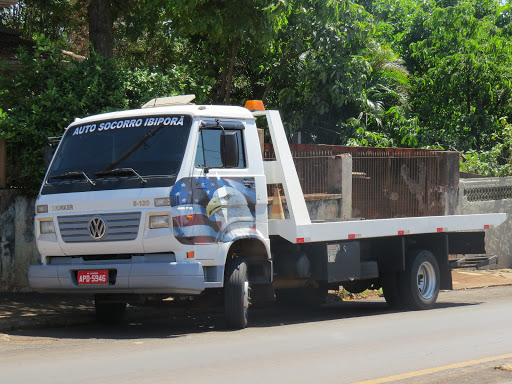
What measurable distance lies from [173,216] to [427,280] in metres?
5.39

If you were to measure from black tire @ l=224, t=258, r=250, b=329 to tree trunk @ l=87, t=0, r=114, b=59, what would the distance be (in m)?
7.49

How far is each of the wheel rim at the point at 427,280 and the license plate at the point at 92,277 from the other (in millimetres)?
5465

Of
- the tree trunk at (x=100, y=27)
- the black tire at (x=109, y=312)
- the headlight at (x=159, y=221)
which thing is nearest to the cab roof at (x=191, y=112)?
the headlight at (x=159, y=221)

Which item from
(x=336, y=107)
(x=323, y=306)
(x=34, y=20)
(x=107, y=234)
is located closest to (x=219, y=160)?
(x=107, y=234)

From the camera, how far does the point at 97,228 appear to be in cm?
938

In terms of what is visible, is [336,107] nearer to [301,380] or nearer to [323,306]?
[323,306]

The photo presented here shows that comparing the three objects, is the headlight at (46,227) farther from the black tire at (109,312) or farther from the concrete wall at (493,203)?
the concrete wall at (493,203)

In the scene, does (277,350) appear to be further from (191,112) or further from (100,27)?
(100,27)

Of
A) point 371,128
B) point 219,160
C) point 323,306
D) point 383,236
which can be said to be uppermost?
point 371,128

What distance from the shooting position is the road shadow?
9789 mm

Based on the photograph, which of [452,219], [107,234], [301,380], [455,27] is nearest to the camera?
[301,380]

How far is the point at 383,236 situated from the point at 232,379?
544 centimetres

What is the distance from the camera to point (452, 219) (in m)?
12.7

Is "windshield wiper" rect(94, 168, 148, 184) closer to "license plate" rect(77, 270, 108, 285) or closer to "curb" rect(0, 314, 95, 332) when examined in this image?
"license plate" rect(77, 270, 108, 285)
